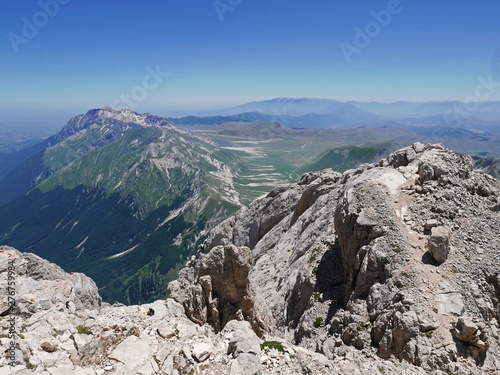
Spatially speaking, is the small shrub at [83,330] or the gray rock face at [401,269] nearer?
the small shrub at [83,330]

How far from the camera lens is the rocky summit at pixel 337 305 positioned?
1836 centimetres

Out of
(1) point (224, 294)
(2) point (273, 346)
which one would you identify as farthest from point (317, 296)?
(2) point (273, 346)

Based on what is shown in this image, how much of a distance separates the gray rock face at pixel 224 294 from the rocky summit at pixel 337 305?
0.13 m

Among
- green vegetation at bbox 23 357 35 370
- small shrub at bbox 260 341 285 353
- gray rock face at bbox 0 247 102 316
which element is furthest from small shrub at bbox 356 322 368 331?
gray rock face at bbox 0 247 102 316

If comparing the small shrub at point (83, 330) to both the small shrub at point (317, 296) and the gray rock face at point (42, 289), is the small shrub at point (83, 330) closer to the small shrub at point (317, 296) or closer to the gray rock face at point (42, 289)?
the gray rock face at point (42, 289)

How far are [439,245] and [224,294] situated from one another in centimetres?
2180

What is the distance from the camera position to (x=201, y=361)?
18.1 m

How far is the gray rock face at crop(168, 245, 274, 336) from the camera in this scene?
29031mm

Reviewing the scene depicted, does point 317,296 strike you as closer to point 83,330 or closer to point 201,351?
point 201,351

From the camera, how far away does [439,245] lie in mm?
26750

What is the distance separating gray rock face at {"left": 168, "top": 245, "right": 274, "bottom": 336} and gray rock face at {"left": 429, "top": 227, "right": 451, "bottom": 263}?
18.2 m

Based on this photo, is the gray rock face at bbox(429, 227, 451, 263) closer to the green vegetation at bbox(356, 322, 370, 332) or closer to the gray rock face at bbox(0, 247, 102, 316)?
the green vegetation at bbox(356, 322, 370, 332)

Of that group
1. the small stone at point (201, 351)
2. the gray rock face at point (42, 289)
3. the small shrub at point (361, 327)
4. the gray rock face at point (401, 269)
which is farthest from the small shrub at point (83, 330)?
the small shrub at point (361, 327)

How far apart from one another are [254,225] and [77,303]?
190 ft
